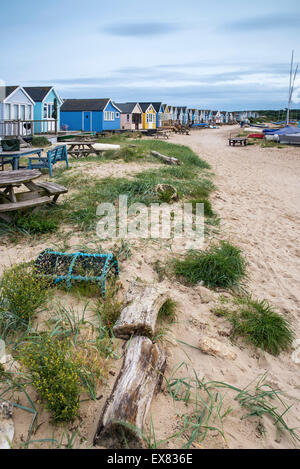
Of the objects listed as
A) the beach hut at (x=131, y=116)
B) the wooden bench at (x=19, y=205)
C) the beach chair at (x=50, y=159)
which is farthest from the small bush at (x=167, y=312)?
the beach hut at (x=131, y=116)

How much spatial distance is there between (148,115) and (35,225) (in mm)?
50556

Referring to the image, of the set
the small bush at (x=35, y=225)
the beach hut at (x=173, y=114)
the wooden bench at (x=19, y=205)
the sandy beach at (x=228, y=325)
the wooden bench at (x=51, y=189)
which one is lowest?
the sandy beach at (x=228, y=325)

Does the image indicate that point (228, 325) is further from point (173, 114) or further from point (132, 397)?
point (173, 114)

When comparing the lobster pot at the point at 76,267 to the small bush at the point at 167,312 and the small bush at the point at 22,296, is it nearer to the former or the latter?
the small bush at the point at 22,296

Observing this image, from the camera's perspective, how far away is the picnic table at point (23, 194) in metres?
6.15

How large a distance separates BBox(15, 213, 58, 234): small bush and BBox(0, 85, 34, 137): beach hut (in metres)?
18.9

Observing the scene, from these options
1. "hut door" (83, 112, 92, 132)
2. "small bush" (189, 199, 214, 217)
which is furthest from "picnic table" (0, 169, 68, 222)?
"hut door" (83, 112, 92, 132)

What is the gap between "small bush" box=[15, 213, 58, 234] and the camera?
19.9 ft

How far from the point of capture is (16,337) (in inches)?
133

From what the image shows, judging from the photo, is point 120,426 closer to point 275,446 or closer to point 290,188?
point 275,446

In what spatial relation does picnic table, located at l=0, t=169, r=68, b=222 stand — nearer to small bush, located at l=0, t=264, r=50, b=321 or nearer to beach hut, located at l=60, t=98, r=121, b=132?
small bush, located at l=0, t=264, r=50, b=321

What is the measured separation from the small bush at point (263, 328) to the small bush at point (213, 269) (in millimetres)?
720

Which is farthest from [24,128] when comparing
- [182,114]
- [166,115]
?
[182,114]
